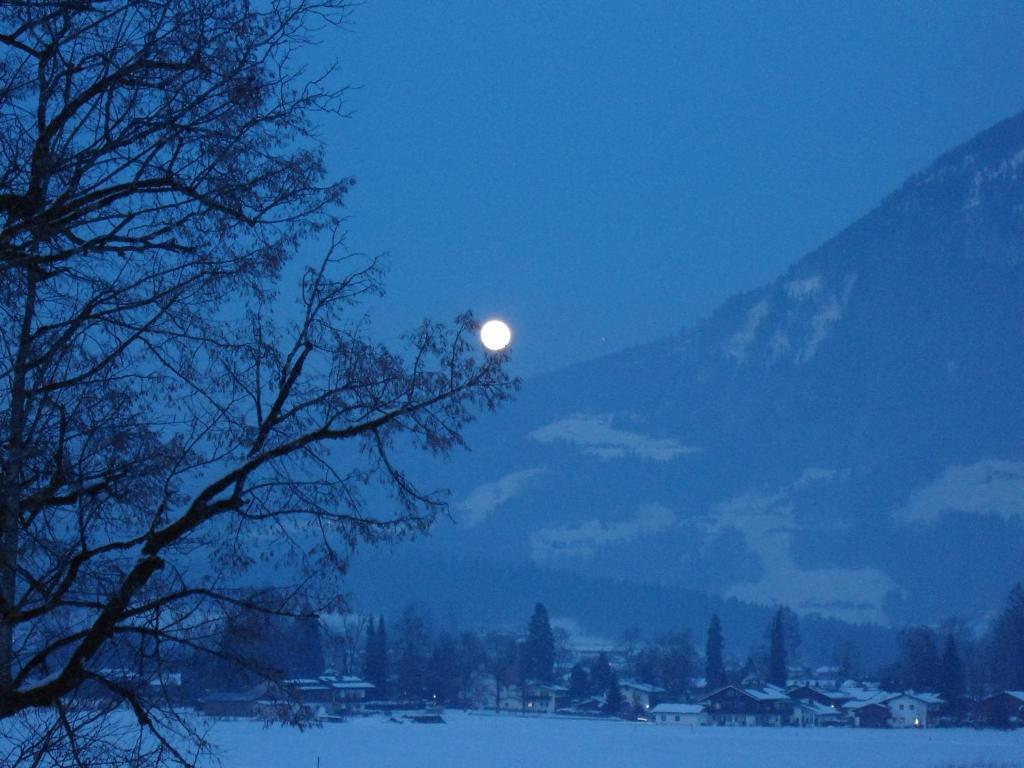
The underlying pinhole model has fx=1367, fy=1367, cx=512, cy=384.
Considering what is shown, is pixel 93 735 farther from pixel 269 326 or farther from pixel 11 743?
pixel 269 326

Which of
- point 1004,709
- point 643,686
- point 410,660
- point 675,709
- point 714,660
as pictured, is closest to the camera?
point 410,660

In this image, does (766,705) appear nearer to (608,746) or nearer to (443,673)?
(443,673)

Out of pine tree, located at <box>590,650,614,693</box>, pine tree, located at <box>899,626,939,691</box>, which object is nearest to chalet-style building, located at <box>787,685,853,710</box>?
pine tree, located at <box>899,626,939,691</box>

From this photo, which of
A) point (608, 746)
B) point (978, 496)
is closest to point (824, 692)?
point (608, 746)

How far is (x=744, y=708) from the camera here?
200 ft

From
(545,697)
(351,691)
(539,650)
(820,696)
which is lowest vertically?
(351,691)

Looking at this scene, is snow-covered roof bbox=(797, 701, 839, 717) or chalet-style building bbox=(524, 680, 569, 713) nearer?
chalet-style building bbox=(524, 680, 569, 713)

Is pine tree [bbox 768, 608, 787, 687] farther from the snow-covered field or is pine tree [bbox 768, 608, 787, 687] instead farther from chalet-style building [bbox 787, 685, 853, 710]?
the snow-covered field

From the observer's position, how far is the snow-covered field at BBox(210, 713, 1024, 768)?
29062mm

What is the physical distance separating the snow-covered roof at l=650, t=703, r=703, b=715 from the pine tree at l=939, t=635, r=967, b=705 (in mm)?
10693

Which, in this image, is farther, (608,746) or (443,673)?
(443,673)

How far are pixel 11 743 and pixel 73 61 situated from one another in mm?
2929

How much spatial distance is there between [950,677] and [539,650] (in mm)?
17217

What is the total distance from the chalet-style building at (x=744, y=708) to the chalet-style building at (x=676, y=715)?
0.51 meters
